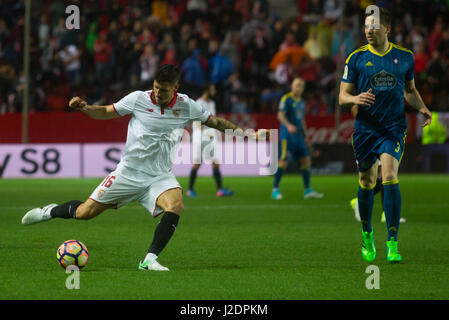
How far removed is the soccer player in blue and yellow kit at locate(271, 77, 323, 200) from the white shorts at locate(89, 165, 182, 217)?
7476 millimetres

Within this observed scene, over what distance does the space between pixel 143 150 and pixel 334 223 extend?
4.33m

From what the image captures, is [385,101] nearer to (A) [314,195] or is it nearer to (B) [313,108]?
(A) [314,195]

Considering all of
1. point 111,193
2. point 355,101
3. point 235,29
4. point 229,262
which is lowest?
point 229,262

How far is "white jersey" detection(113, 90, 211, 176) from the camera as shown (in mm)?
7520

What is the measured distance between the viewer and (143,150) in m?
7.58

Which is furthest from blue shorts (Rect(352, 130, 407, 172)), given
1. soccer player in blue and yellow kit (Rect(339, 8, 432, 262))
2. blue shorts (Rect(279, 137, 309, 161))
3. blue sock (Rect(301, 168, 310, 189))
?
blue shorts (Rect(279, 137, 309, 161))

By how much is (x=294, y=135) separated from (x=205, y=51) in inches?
318

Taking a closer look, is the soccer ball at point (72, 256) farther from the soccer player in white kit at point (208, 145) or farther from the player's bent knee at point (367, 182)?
the soccer player in white kit at point (208, 145)

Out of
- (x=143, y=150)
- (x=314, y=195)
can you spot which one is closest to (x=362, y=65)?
(x=143, y=150)

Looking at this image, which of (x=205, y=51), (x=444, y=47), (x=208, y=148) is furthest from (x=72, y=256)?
(x=444, y=47)

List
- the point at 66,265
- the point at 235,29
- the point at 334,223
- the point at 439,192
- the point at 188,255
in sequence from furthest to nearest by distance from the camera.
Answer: the point at 235,29 → the point at 439,192 → the point at 334,223 → the point at 188,255 → the point at 66,265

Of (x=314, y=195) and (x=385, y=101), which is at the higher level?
(x=385, y=101)

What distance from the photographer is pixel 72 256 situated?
7.03m

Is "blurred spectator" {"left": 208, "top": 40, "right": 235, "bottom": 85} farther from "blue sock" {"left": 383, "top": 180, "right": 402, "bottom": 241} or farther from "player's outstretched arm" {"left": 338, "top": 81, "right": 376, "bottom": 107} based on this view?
"blue sock" {"left": 383, "top": 180, "right": 402, "bottom": 241}
